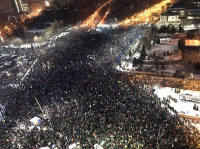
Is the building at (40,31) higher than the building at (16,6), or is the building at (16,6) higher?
the building at (16,6)

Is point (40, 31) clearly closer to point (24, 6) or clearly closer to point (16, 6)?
point (16, 6)

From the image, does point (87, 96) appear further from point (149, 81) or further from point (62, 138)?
point (149, 81)

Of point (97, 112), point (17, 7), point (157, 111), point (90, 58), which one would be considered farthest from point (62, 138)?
point (17, 7)

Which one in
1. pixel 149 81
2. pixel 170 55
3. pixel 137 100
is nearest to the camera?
pixel 137 100

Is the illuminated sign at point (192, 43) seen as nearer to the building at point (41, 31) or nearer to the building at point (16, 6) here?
the building at point (41, 31)

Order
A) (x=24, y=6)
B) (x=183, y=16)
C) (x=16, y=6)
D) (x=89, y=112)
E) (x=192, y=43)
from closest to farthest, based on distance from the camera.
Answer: (x=89, y=112)
(x=192, y=43)
(x=183, y=16)
(x=16, y=6)
(x=24, y=6)

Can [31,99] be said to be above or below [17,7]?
below

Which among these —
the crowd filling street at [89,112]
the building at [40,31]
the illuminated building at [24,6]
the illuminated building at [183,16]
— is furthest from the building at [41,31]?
the illuminated building at [24,6]

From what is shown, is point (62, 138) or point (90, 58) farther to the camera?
point (90, 58)

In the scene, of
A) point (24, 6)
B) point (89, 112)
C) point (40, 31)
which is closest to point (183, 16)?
point (40, 31)
